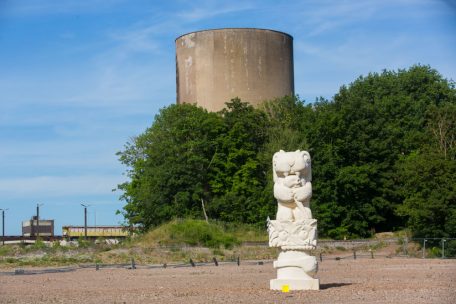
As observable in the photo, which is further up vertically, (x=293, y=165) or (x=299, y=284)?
(x=293, y=165)

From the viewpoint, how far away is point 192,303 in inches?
713

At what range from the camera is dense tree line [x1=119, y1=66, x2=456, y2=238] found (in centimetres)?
5450

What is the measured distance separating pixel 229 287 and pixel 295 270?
229cm

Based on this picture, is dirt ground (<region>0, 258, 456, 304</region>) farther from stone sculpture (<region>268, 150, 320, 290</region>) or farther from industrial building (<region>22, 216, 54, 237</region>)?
industrial building (<region>22, 216, 54, 237</region>)

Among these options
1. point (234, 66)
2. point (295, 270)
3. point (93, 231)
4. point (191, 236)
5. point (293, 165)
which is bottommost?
point (295, 270)

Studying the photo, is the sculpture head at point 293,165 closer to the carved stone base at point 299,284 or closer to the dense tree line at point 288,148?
the carved stone base at point 299,284

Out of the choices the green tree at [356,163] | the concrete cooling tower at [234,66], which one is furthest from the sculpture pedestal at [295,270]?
the concrete cooling tower at [234,66]

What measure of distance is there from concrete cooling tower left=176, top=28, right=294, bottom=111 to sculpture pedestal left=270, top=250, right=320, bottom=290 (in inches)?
1750

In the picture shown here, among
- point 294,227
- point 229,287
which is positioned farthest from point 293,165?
point 229,287

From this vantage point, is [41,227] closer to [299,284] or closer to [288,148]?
[288,148]

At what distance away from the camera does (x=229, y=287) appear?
22500mm

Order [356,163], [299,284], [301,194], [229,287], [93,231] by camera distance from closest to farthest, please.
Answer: [299,284] → [301,194] → [229,287] → [356,163] → [93,231]

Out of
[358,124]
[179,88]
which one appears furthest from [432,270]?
[179,88]

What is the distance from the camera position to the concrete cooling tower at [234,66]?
213 ft
